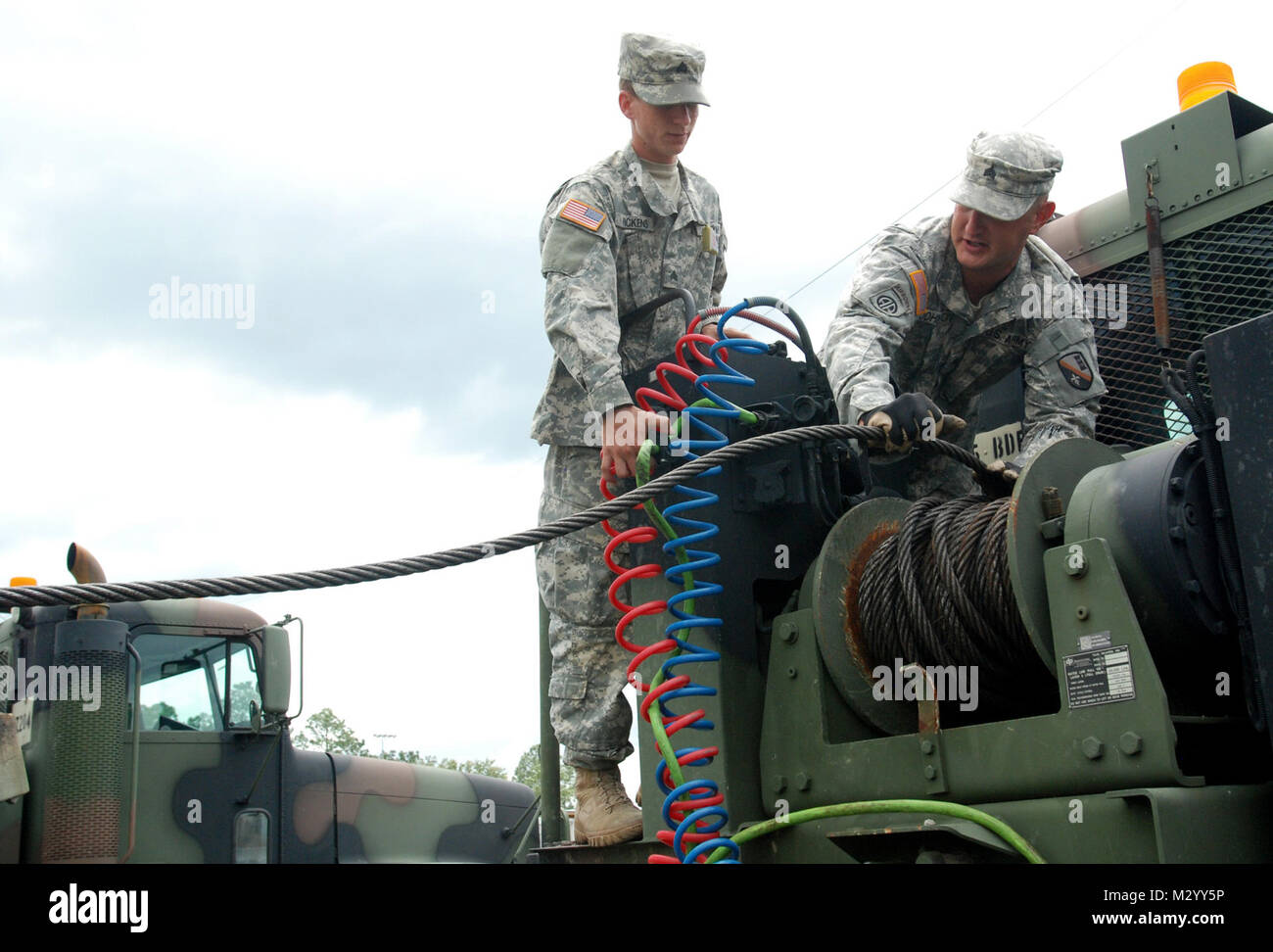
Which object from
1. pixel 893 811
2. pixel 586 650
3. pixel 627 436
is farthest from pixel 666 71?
pixel 893 811

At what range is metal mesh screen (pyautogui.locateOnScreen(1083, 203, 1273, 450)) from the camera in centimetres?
464

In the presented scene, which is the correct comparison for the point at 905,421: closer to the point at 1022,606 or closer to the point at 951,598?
the point at 951,598

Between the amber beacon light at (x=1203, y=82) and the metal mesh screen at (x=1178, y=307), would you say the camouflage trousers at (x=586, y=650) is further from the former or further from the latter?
the amber beacon light at (x=1203, y=82)

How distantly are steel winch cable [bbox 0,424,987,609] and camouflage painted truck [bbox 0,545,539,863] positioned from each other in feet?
11.3

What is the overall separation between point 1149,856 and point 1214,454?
0.80m

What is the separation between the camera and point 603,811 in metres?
3.86

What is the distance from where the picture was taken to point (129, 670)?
7.59 meters

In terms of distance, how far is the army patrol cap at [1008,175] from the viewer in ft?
13.8

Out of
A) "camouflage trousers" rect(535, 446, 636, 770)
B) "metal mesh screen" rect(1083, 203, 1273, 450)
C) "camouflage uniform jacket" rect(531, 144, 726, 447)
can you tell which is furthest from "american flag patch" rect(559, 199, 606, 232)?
"metal mesh screen" rect(1083, 203, 1273, 450)

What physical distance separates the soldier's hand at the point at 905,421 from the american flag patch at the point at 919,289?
86cm

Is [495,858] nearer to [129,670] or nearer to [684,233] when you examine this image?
[129,670]

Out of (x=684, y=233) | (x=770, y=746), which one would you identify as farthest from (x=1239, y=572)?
(x=684, y=233)

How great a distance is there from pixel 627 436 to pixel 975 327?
157cm

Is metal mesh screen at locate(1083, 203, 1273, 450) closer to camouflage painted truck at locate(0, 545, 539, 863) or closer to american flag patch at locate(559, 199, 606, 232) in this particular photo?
american flag patch at locate(559, 199, 606, 232)
